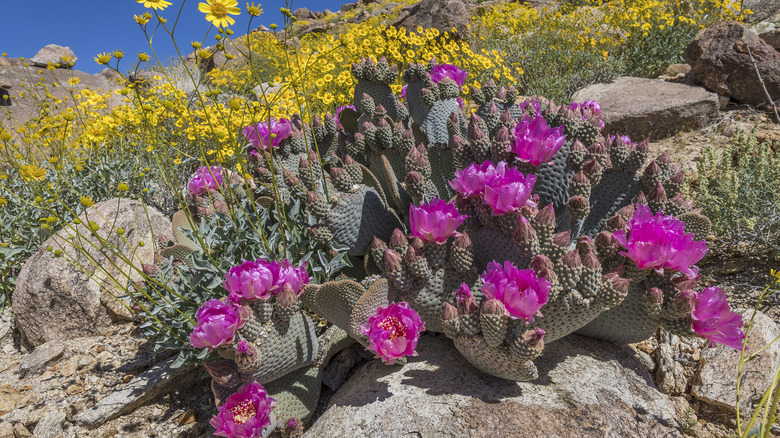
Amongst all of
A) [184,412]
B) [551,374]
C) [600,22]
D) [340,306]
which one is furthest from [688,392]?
[600,22]

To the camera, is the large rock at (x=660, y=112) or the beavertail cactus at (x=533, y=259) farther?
the large rock at (x=660, y=112)

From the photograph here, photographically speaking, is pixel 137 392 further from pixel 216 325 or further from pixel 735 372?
pixel 735 372

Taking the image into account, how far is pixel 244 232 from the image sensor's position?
2373 millimetres

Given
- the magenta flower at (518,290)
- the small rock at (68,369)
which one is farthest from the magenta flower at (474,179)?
the small rock at (68,369)

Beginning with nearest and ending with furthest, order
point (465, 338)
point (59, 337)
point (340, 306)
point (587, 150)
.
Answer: point (465, 338), point (340, 306), point (587, 150), point (59, 337)

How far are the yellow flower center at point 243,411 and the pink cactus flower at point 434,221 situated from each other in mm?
937

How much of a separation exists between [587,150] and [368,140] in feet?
4.01

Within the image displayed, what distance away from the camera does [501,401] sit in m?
1.78

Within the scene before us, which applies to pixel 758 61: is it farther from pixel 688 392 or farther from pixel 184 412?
pixel 184 412

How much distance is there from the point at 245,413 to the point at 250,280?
534 mm

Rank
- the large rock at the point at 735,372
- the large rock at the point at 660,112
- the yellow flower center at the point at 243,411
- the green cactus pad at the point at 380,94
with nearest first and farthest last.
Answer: the yellow flower center at the point at 243,411, the large rock at the point at 735,372, the green cactus pad at the point at 380,94, the large rock at the point at 660,112

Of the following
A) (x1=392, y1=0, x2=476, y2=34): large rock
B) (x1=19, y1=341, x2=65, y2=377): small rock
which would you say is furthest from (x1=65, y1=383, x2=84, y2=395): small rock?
(x1=392, y1=0, x2=476, y2=34): large rock

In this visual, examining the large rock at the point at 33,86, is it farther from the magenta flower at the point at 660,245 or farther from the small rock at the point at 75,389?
the magenta flower at the point at 660,245

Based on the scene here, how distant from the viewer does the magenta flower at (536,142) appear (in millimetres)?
1915
